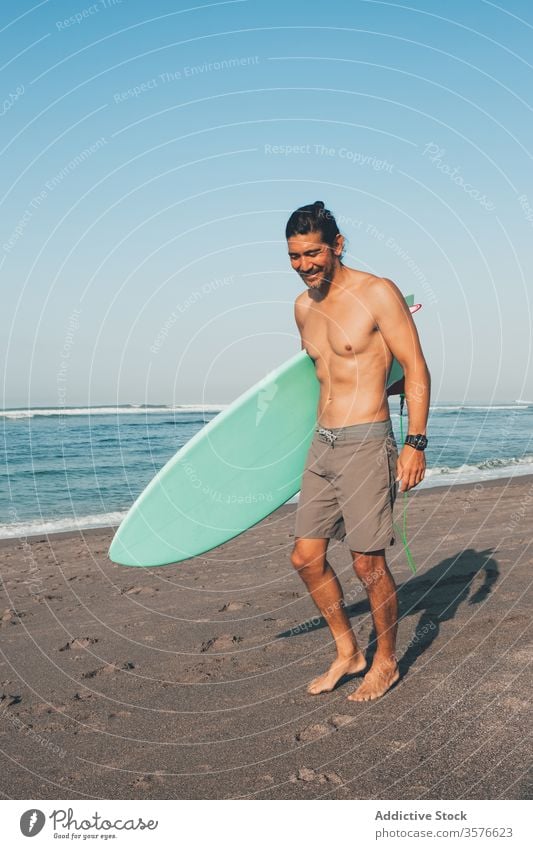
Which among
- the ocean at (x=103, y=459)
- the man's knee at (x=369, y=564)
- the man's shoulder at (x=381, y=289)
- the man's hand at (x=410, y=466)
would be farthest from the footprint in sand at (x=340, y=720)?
the ocean at (x=103, y=459)

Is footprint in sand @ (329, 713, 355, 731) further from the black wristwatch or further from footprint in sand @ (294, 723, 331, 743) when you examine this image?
the black wristwatch

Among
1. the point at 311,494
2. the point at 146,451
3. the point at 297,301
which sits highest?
the point at 297,301

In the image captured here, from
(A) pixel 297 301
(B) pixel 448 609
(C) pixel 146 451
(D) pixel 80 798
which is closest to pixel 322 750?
(D) pixel 80 798

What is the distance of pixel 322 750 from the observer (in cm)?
265

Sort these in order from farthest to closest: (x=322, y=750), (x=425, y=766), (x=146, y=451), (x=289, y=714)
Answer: (x=146, y=451)
(x=289, y=714)
(x=322, y=750)
(x=425, y=766)

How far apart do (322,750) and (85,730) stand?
1.13 meters

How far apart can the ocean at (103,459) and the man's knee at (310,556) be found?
23.1 ft

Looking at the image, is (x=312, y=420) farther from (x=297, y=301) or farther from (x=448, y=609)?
(x=448, y=609)

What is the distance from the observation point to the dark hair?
316 centimetres

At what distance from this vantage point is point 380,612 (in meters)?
3.15

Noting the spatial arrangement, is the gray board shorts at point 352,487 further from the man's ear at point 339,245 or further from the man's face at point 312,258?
the man's ear at point 339,245

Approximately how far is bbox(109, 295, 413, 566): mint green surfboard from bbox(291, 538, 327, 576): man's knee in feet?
3.28
